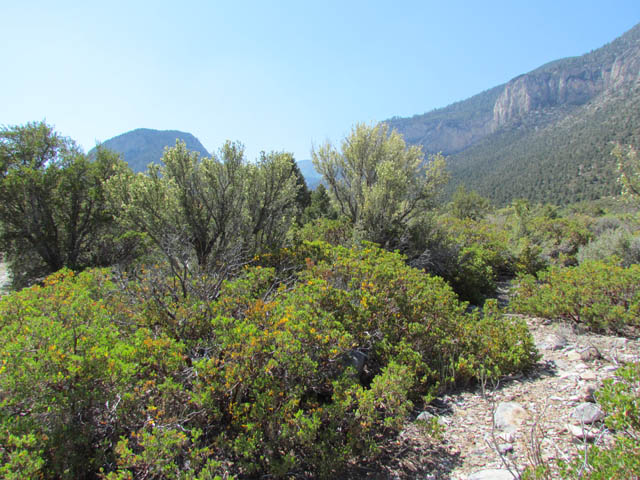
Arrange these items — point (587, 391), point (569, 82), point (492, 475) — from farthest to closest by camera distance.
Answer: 1. point (569, 82)
2. point (587, 391)
3. point (492, 475)

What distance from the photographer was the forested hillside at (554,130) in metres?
53.7

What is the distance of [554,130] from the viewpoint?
284 feet

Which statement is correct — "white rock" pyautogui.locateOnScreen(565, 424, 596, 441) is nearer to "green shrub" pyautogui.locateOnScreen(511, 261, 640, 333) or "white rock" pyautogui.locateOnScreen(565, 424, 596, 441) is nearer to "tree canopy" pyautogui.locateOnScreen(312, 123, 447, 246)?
"green shrub" pyautogui.locateOnScreen(511, 261, 640, 333)

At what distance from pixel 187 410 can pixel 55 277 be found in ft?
16.3

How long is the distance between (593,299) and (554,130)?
105 metres

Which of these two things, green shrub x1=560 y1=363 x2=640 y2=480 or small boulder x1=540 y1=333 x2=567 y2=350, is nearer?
A: green shrub x1=560 y1=363 x2=640 y2=480

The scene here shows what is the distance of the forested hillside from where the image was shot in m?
53.7

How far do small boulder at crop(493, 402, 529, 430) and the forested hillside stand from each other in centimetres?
924

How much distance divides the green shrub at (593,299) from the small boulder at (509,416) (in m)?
2.78

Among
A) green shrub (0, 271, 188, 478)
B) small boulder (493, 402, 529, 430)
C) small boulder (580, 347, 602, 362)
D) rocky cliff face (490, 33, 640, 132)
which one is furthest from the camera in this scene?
rocky cliff face (490, 33, 640, 132)

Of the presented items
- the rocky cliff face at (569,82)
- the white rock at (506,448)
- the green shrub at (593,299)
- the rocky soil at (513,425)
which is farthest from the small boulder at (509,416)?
the rocky cliff face at (569,82)

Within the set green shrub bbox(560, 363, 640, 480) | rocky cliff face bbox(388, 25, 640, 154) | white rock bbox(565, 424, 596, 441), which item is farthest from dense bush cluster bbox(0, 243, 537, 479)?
rocky cliff face bbox(388, 25, 640, 154)

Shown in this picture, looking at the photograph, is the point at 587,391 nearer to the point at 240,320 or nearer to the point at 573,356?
the point at 573,356

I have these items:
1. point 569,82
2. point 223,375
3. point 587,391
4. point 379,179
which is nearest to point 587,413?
point 587,391
